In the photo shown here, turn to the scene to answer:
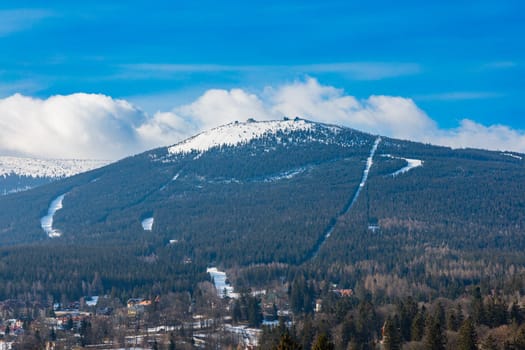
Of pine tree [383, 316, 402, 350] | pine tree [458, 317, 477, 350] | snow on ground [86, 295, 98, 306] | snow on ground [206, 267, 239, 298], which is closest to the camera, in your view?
pine tree [458, 317, 477, 350]

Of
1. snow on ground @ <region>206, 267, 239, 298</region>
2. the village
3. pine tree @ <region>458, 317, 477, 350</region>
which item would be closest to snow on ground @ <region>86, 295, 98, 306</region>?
the village

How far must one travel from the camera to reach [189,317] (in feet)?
480

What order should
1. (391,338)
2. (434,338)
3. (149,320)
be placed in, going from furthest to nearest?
1. (149,320)
2. (391,338)
3. (434,338)

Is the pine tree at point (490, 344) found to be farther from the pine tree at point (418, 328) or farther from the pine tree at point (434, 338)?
the pine tree at point (418, 328)

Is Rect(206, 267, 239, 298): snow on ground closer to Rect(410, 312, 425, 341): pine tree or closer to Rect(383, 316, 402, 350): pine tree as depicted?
Rect(410, 312, 425, 341): pine tree

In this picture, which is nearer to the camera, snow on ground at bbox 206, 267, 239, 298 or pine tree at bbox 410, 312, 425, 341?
pine tree at bbox 410, 312, 425, 341

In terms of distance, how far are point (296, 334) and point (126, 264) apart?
93.5m

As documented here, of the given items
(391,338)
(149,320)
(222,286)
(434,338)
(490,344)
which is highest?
(222,286)

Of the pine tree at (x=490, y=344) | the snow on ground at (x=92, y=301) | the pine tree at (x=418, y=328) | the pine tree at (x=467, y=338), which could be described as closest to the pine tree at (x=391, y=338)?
the pine tree at (x=418, y=328)

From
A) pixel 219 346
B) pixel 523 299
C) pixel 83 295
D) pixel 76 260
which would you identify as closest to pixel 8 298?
pixel 83 295

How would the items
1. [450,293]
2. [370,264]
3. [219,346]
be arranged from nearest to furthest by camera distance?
[219,346] < [450,293] < [370,264]

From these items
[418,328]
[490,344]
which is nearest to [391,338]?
[418,328]

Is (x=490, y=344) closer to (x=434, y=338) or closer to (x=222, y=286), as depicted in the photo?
(x=434, y=338)

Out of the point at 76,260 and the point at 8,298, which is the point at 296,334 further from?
the point at 76,260
